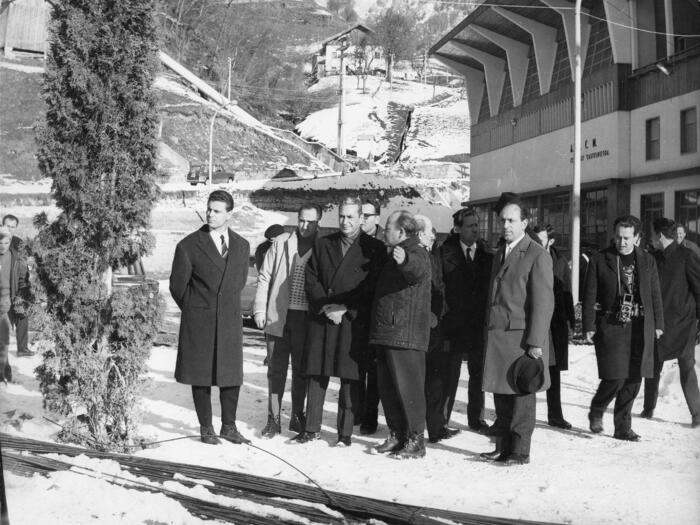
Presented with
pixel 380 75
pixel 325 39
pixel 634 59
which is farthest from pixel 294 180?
pixel 325 39

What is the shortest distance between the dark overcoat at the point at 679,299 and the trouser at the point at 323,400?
2.85 m

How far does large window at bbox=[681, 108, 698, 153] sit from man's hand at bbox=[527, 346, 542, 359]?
45.1 feet

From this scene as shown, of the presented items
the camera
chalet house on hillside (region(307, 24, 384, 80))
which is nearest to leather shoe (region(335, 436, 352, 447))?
the camera

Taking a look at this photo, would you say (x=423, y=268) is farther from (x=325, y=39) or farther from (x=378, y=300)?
(x=325, y=39)

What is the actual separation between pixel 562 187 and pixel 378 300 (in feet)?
62.9

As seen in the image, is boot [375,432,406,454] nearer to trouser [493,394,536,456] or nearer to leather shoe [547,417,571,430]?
trouser [493,394,536,456]

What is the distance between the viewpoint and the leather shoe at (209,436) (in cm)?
606

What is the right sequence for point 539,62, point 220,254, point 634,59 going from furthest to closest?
point 539,62
point 634,59
point 220,254

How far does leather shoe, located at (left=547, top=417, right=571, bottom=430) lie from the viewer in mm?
7133

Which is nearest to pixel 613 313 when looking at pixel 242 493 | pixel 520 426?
pixel 520 426

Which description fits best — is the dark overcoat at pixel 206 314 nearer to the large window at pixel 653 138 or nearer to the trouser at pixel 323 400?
the trouser at pixel 323 400

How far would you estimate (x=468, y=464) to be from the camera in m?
5.82

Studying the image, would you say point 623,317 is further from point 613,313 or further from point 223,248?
point 223,248

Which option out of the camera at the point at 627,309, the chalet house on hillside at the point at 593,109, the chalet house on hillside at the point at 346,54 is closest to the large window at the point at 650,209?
the chalet house on hillside at the point at 593,109
